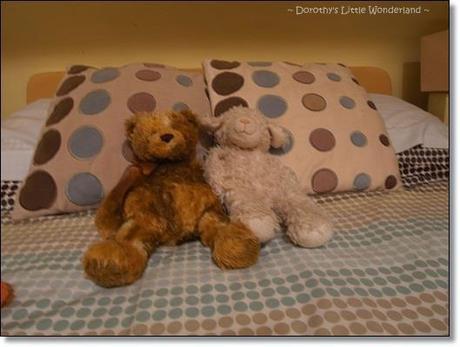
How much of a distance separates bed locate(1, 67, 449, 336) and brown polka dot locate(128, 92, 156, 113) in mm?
211

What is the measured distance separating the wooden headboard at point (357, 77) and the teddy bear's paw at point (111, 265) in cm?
42

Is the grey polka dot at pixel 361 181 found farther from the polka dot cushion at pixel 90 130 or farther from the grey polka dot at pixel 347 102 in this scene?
the polka dot cushion at pixel 90 130

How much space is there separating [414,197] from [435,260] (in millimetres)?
221

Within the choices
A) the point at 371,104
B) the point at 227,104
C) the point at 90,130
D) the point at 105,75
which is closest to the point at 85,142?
the point at 90,130

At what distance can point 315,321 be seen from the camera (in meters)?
0.33

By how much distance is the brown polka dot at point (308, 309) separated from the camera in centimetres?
34

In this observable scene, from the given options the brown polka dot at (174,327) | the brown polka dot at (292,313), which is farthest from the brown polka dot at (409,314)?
the brown polka dot at (174,327)

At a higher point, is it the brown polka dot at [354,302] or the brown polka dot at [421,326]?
the brown polka dot at [354,302]

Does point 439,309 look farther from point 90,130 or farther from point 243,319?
point 90,130

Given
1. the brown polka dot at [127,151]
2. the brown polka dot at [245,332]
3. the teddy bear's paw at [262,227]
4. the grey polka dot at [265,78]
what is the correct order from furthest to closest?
the grey polka dot at [265,78] < the brown polka dot at [127,151] < the teddy bear's paw at [262,227] < the brown polka dot at [245,332]

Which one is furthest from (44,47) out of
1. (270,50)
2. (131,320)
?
(131,320)

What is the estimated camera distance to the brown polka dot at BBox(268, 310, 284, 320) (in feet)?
1.09

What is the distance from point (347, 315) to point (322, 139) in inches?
14.1

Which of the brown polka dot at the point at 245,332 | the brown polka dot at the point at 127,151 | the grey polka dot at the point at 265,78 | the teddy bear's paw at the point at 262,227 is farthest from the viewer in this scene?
the grey polka dot at the point at 265,78
